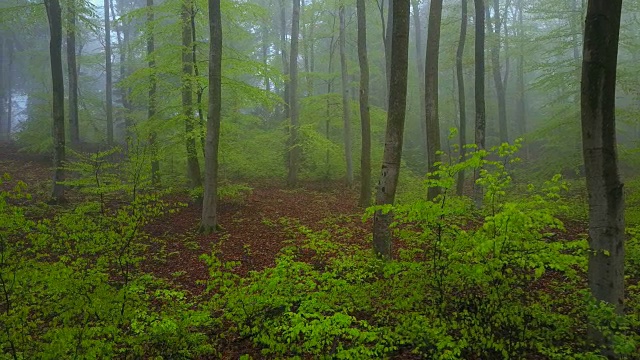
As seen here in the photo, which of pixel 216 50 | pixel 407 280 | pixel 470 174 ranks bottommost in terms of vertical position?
pixel 407 280

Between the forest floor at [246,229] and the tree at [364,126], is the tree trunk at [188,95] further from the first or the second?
the tree at [364,126]

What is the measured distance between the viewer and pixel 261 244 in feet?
31.3

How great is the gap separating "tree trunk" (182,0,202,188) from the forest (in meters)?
0.05

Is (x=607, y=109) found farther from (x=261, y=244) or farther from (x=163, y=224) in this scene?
(x=163, y=224)

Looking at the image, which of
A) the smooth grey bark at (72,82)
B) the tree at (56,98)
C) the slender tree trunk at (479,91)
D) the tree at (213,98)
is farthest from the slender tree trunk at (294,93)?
the smooth grey bark at (72,82)

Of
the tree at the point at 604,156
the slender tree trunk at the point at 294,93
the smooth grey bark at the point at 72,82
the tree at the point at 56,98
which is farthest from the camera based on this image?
the slender tree trunk at the point at 294,93

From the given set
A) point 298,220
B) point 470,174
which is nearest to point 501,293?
point 298,220

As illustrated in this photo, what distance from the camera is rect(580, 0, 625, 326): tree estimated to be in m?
3.77

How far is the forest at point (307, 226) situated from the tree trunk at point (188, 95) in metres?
0.05

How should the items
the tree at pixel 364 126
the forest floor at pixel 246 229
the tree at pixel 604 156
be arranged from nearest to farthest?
the tree at pixel 604 156, the forest floor at pixel 246 229, the tree at pixel 364 126

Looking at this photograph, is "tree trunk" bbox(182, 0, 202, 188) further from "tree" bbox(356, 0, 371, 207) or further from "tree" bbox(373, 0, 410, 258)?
"tree" bbox(373, 0, 410, 258)

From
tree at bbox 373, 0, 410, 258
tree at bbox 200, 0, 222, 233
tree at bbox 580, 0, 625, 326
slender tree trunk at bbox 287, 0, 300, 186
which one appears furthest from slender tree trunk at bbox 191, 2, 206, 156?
tree at bbox 580, 0, 625, 326

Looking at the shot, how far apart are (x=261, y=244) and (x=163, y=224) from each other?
349 cm

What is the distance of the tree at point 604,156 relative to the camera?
3773 millimetres
